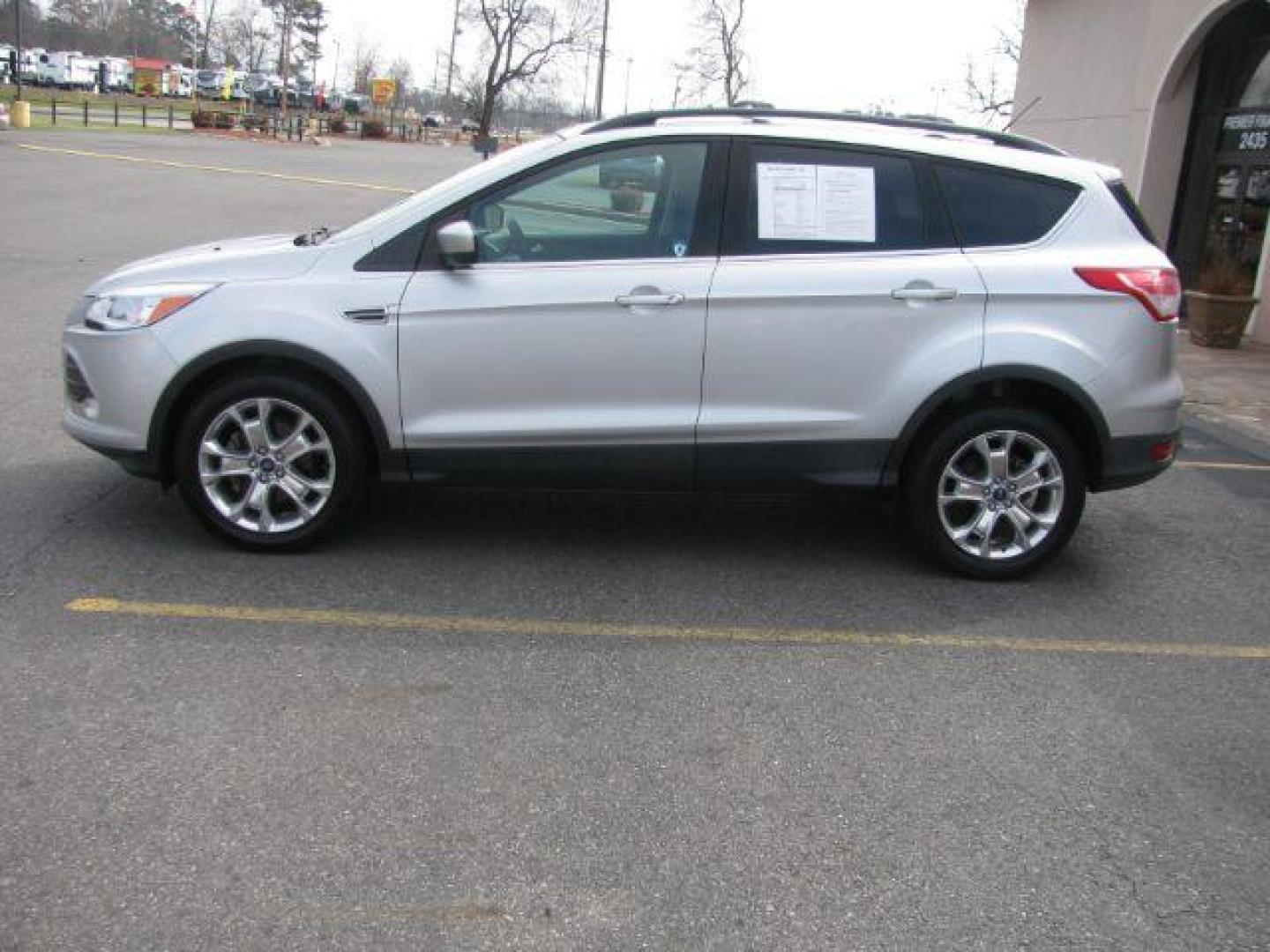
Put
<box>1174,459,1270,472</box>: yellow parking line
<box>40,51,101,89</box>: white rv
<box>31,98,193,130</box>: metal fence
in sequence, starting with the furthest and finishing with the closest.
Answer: <box>40,51,101,89</box>: white rv
<box>31,98,193,130</box>: metal fence
<box>1174,459,1270,472</box>: yellow parking line

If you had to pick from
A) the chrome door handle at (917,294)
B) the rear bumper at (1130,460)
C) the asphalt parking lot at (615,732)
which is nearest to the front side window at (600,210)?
the chrome door handle at (917,294)

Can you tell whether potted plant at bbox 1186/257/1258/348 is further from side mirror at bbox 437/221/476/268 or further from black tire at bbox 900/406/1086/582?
side mirror at bbox 437/221/476/268

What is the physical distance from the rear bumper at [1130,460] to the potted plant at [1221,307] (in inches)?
352

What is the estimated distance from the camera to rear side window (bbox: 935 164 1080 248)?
5.23 metres

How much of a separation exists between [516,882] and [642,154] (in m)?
3.19

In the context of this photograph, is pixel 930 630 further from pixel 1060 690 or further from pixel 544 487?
pixel 544 487

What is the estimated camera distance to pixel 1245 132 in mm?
14617

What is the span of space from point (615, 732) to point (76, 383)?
2.96 metres

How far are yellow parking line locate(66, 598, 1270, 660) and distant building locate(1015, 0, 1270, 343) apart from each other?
10.6 metres

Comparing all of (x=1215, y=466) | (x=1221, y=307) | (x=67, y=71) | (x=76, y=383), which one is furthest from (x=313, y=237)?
(x=67, y=71)

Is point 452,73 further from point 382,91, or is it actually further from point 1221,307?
point 1221,307

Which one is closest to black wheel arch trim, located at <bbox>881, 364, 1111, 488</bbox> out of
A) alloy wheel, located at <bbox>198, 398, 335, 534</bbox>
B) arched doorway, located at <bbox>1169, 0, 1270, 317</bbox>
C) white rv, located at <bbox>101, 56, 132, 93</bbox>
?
alloy wheel, located at <bbox>198, 398, 335, 534</bbox>

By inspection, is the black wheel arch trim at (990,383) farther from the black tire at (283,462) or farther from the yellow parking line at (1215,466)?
the yellow parking line at (1215,466)

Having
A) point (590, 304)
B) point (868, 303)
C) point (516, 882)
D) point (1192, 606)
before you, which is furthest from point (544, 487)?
point (1192, 606)
